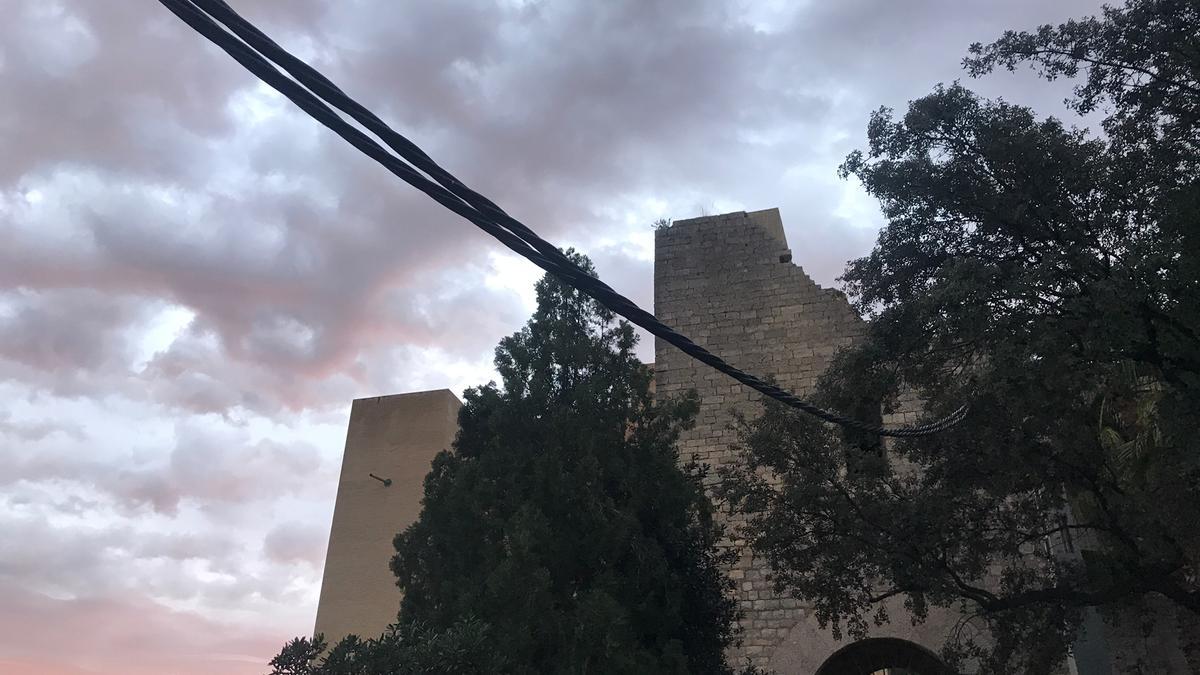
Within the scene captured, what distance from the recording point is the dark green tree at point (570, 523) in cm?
605

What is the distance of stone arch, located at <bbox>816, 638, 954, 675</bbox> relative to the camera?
10.1 m

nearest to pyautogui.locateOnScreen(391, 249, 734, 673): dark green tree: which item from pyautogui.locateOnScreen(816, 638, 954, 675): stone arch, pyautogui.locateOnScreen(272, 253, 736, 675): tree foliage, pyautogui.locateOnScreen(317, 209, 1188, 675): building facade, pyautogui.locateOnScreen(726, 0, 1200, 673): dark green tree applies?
pyautogui.locateOnScreen(272, 253, 736, 675): tree foliage

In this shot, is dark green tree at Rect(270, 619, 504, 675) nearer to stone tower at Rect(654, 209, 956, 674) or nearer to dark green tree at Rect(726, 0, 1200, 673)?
dark green tree at Rect(726, 0, 1200, 673)

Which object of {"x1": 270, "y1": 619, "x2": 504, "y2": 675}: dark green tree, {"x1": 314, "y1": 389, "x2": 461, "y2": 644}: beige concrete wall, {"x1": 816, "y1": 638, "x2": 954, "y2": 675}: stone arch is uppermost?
{"x1": 314, "y1": 389, "x2": 461, "y2": 644}: beige concrete wall

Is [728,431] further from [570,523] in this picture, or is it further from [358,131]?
[358,131]

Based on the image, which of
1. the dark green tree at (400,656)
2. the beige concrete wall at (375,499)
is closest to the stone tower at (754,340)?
the beige concrete wall at (375,499)

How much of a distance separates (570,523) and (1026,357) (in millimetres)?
3851

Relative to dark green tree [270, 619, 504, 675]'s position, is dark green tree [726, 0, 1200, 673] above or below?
above

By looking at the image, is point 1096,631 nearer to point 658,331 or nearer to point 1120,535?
point 1120,535

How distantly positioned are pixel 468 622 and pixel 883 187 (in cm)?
551

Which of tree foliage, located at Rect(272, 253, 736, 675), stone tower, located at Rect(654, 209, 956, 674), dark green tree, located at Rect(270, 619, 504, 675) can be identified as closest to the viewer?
dark green tree, located at Rect(270, 619, 504, 675)

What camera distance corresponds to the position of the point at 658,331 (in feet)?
12.9

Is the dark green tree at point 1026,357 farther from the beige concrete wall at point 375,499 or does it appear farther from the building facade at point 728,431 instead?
the beige concrete wall at point 375,499

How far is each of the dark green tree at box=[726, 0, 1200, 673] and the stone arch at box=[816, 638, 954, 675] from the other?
1634mm
